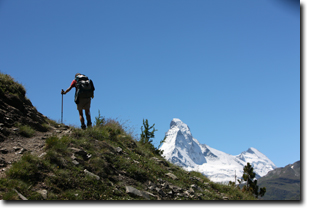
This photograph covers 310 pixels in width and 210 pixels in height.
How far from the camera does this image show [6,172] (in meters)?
7.84

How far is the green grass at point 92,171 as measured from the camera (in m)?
7.87

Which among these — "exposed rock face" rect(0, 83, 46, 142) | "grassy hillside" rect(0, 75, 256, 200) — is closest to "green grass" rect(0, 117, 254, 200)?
"grassy hillside" rect(0, 75, 256, 200)

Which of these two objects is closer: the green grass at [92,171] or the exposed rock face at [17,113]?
the green grass at [92,171]

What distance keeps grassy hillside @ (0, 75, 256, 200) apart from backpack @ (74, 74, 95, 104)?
1.45 m

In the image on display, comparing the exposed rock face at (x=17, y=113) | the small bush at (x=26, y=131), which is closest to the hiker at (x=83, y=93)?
the exposed rock face at (x=17, y=113)

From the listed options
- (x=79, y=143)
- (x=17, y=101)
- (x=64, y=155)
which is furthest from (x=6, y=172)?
(x=17, y=101)

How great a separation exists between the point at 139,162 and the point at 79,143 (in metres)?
2.59

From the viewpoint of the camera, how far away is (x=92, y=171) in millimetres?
9602

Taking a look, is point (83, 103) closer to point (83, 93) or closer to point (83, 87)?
point (83, 93)

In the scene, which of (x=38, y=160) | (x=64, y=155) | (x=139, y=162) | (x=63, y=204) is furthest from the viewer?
(x=139, y=162)

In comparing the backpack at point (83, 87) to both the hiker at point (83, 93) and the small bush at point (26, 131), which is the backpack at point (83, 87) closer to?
the hiker at point (83, 93)

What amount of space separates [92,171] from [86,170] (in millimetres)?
262

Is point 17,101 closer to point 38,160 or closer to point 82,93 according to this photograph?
point 82,93

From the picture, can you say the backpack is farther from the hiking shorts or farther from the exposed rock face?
the exposed rock face
